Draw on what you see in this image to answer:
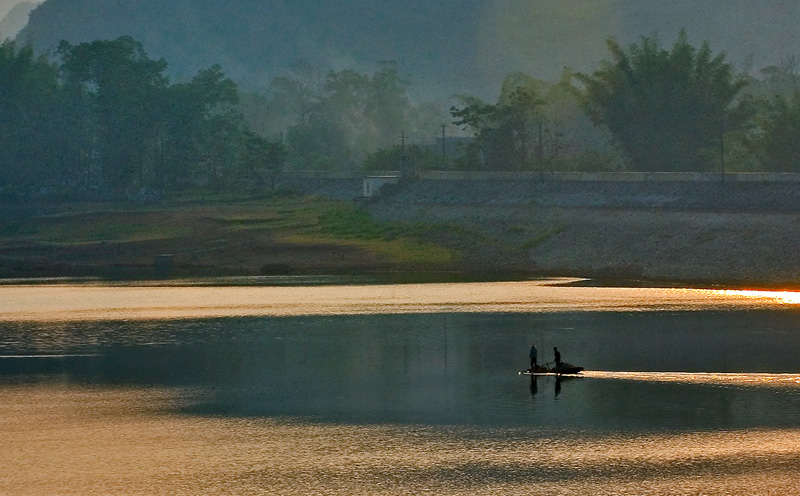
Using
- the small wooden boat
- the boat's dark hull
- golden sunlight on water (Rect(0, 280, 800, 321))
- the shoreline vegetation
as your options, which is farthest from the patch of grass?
the boat's dark hull

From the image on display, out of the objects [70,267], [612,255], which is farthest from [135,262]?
[612,255]

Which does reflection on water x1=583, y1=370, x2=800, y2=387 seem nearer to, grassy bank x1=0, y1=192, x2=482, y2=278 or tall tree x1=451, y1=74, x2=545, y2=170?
grassy bank x1=0, y1=192, x2=482, y2=278

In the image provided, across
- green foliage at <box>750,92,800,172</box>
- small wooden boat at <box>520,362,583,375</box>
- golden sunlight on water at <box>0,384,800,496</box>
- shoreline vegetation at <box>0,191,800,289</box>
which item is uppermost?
green foliage at <box>750,92,800,172</box>

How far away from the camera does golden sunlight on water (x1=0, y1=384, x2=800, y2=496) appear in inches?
1591

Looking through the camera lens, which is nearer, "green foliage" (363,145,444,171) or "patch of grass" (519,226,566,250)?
"patch of grass" (519,226,566,250)

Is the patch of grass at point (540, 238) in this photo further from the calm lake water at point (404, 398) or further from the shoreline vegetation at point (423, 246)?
the calm lake water at point (404, 398)

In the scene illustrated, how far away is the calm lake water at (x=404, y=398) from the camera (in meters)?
41.9

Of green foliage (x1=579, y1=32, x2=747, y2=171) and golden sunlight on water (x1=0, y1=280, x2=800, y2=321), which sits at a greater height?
green foliage (x1=579, y1=32, x2=747, y2=171)

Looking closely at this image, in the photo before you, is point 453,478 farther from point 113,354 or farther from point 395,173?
point 395,173

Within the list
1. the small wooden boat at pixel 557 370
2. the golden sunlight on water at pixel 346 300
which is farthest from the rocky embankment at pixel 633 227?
the small wooden boat at pixel 557 370

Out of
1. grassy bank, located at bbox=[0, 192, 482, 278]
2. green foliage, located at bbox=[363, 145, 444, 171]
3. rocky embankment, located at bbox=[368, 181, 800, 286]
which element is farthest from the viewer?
green foliage, located at bbox=[363, 145, 444, 171]

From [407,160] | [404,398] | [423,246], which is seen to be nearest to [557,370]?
[404,398]

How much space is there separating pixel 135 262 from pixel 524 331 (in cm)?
6348

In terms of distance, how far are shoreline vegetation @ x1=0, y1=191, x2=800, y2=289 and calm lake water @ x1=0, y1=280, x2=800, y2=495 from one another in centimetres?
1699
